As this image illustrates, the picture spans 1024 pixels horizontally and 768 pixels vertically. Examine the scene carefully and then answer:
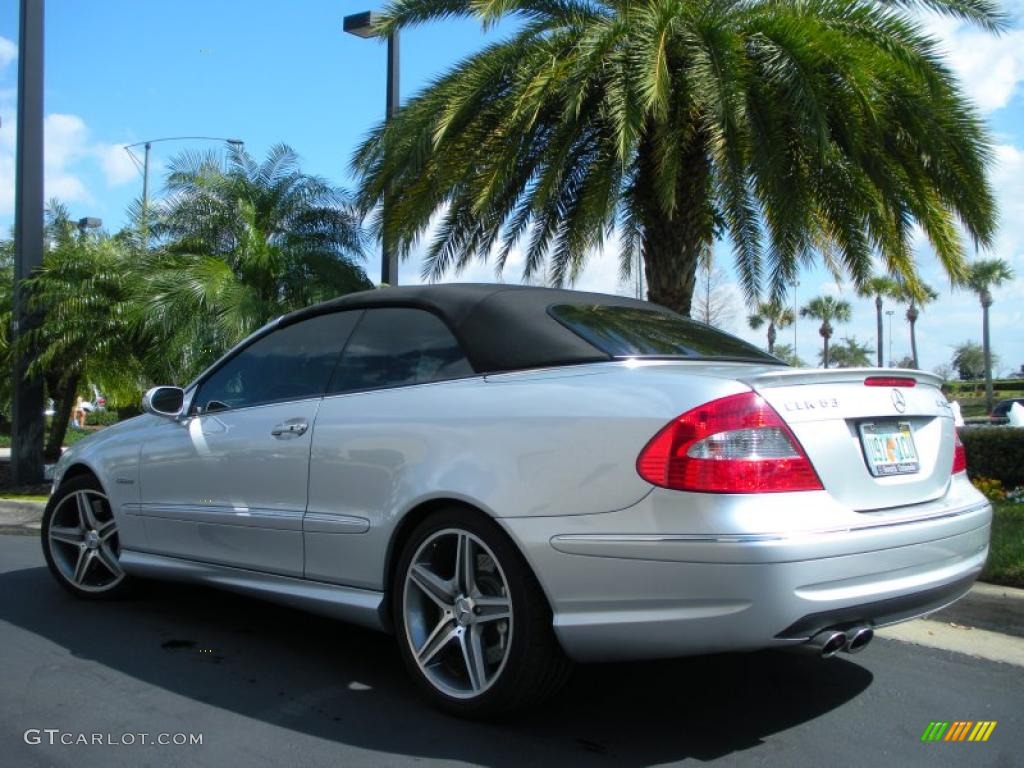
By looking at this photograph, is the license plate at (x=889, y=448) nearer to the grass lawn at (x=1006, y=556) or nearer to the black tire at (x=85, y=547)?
the grass lawn at (x=1006, y=556)

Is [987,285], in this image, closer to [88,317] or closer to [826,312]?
[826,312]

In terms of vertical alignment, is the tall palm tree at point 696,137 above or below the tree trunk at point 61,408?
above

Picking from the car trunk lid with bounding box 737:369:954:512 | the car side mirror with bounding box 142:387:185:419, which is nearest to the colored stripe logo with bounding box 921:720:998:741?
the car trunk lid with bounding box 737:369:954:512

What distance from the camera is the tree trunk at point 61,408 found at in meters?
13.6

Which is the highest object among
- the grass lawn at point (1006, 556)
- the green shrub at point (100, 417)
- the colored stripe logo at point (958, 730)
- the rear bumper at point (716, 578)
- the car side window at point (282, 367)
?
the car side window at point (282, 367)

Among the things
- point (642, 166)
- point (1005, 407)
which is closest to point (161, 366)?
point (642, 166)

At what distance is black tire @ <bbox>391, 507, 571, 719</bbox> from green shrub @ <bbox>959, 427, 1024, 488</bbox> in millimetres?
7709

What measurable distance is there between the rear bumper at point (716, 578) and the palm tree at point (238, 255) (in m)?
8.03

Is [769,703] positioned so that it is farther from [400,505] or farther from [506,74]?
[506,74]

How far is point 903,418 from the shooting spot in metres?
3.45

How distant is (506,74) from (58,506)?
5.82m

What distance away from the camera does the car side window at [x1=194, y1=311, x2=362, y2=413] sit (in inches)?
170

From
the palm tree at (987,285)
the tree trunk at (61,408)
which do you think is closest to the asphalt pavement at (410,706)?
the tree trunk at (61,408)

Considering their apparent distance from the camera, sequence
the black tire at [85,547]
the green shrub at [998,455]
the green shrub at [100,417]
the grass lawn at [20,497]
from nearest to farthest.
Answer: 1. the black tire at [85,547]
2. the green shrub at [998,455]
3. the grass lawn at [20,497]
4. the green shrub at [100,417]
